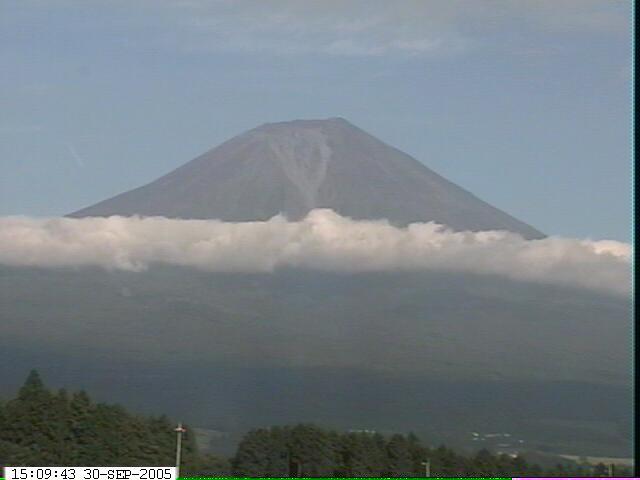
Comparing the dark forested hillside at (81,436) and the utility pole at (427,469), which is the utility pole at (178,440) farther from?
the utility pole at (427,469)

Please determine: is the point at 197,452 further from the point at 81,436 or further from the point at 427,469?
the point at 427,469

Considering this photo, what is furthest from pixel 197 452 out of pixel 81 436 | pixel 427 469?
pixel 427 469

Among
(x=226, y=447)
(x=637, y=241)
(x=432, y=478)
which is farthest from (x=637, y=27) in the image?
(x=226, y=447)

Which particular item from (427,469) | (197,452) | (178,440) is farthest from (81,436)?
(427,469)

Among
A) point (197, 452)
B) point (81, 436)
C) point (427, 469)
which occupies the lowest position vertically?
point (427, 469)

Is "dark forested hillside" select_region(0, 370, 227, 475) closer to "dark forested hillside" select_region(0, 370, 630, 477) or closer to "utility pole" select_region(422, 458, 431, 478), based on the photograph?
"dark forested hillside" select_region(0, 370, 630, 477)

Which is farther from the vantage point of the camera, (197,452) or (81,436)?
(197,452)

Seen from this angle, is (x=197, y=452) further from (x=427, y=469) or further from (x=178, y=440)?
(x=427, y=469)

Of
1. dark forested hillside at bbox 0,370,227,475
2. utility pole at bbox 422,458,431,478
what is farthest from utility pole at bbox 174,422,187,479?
utility pole at bbox 422,458,431,478

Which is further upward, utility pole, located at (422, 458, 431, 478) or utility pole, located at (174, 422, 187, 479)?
utility pole, located at (174, 422, 187, 479)

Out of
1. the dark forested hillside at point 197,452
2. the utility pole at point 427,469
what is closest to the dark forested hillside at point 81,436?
the dark forested hillside at point 197,452

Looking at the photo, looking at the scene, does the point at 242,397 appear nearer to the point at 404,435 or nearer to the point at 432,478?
the point at 404,435

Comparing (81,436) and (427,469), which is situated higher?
(81,436)
